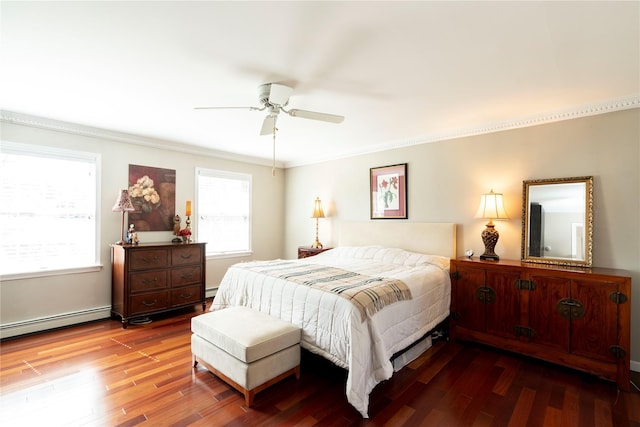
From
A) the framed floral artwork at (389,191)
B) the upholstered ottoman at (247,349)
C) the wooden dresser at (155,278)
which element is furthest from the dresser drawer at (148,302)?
the framed floral artwork at (389,191)

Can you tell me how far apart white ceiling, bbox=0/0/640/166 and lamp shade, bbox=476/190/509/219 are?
818 mm

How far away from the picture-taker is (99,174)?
12.5 ft

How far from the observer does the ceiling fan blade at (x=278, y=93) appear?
2367mm

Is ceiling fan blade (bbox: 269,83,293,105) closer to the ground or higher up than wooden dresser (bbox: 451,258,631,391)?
higher up

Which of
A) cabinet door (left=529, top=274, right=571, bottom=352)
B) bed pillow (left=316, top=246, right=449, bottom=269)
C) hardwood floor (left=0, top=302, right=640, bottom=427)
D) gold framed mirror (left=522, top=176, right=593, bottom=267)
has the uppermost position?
gold framed mirror (left=522, top=176, right=593, bottom=267)

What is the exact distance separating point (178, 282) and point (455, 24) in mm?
4083

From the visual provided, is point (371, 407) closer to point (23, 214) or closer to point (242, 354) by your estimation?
point (242, 354)

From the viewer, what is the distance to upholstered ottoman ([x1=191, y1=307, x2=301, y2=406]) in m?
2.12

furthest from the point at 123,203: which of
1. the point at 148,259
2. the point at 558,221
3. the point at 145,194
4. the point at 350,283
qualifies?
the point at 558,221

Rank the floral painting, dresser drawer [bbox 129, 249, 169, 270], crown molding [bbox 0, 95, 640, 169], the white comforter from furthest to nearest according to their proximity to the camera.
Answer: the floral painting
dresser drawer [bbox 129, 249, 169, 270]
crown molding [bbox 0, 95, 640, 169]
the white comforter

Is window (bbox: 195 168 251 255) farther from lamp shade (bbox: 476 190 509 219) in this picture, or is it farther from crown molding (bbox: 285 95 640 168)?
lamp shade (bbox: 476 190 509 219)

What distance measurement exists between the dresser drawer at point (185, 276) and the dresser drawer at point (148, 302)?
19 centimetres

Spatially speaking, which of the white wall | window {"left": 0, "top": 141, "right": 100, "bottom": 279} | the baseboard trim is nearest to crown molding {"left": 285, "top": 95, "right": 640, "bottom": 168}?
the white wall

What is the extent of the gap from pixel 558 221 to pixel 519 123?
1.12 metres
